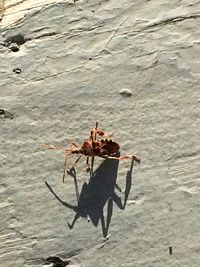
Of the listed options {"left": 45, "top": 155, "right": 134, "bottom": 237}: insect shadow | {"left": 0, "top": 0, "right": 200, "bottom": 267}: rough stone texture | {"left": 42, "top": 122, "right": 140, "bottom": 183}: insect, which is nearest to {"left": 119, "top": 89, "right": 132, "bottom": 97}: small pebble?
{"left": 0, "top": 0, "right": 200, "bottom": 267}: rough stone texture

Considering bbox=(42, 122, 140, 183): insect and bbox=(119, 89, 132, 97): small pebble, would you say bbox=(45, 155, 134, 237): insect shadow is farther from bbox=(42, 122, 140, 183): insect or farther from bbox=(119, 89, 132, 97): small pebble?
bbox=(119, 89, 132, 97): small pebble

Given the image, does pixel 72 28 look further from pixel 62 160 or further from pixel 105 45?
pixel 62 160

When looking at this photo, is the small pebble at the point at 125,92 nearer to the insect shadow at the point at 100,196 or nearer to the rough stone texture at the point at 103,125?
the rough stone texture at the point at 103,125

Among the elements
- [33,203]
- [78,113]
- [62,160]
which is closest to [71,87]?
[78,113]

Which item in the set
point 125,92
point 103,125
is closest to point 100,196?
point 103,125

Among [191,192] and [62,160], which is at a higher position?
[62,160]

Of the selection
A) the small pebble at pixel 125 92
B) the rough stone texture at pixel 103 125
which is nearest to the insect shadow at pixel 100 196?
the rough stone texture at pixel 103 125

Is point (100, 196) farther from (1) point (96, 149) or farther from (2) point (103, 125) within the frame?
(2) point (103, 125)
